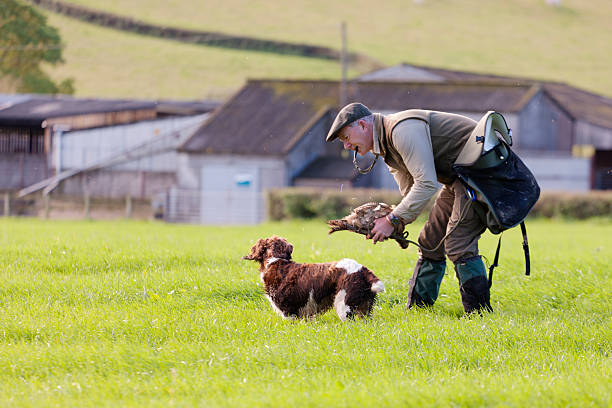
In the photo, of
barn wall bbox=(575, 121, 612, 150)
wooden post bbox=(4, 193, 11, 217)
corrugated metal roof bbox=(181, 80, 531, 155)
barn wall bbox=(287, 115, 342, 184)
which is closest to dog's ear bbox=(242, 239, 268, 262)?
wooden post bbox=(4, 193, 11, 217)

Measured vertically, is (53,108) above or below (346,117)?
above

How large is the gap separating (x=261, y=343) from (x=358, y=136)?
2.08 metres

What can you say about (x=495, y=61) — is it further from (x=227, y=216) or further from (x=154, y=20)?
(x=227, y=216)

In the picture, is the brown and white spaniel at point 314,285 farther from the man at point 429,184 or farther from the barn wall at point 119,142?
the barn wall at point 119,142

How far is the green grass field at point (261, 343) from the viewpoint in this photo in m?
5.14

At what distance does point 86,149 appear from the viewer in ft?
157

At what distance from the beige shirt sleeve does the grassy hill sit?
64.2 m

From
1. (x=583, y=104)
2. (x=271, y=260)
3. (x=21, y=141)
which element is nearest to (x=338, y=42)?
(x=583, y=104)

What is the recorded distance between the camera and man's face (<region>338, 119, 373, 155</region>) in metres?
6.79

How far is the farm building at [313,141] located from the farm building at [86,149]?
19.1ft

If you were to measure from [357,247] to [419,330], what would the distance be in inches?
252

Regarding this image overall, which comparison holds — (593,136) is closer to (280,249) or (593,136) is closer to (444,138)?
(444,138)

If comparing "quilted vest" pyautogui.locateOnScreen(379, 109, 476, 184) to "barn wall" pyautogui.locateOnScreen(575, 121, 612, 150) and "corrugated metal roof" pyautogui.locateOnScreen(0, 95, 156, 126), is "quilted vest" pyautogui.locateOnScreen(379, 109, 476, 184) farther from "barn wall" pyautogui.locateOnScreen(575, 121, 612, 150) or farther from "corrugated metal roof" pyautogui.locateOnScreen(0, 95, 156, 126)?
"corrugated metal roof" pyautogui.locateOnScreen(0, 95, 156, 126)

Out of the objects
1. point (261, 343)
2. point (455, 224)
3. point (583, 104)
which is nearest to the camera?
point (261, 343)
